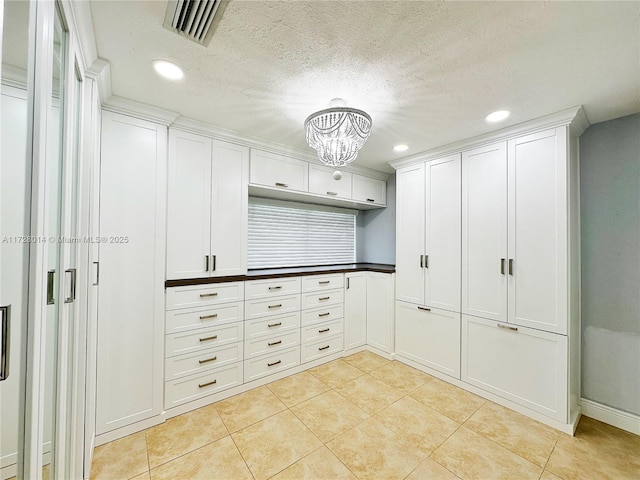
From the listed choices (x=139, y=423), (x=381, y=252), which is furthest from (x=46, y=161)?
(x=381, y=252)

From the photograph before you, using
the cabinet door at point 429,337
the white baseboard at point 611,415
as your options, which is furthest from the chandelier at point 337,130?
the white baseboard at point 611,415

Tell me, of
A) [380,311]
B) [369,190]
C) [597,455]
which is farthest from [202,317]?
[597,455]

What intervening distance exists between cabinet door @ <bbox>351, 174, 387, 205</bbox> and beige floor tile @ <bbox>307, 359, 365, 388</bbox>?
79.9 inches

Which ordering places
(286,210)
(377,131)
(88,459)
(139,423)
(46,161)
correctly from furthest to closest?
1. (286,210)
2. (377,131)
3. (139,423)
4. (88,459)
5. (46,161)

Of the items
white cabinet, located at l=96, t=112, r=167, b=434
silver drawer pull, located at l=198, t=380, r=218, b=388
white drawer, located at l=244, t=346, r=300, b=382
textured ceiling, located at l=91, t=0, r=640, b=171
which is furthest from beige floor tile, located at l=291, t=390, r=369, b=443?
textured ceiling, located at l=91, t=0, r=640, b=171

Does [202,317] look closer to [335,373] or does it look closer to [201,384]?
[201,384]

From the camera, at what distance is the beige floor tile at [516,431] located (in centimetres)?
184

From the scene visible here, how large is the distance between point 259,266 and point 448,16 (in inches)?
108

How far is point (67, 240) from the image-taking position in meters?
1.17

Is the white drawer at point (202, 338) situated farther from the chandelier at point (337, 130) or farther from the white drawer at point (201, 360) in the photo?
the chandelier at point (337, 130)

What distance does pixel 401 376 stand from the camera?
2.85 metres

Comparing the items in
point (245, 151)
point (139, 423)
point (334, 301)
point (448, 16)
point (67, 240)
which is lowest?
point (139, 423)

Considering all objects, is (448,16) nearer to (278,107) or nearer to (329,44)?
(329,44)

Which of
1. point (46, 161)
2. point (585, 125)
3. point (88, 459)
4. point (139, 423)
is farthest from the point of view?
point (585, 125)
